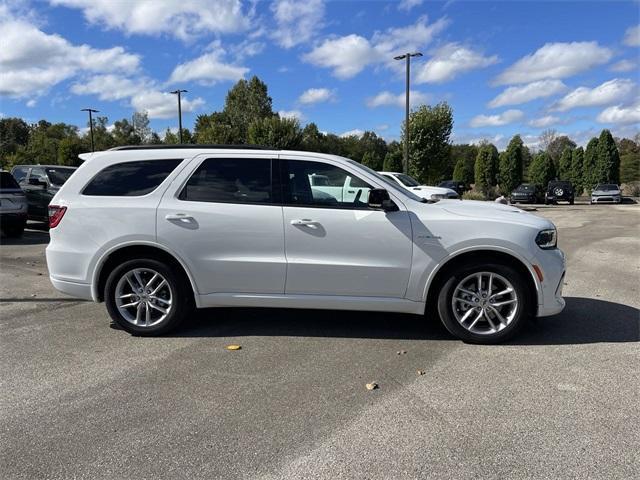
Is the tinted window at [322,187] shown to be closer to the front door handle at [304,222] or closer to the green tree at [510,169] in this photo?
the front door handle at [304,222]

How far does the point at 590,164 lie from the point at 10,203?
44338 mm

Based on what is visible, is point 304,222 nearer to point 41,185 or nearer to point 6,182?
point 6,182

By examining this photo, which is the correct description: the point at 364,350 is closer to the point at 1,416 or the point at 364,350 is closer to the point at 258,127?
the point at 1,416

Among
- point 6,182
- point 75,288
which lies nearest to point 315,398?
point 75,288

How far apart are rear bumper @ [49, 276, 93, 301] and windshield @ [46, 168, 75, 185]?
32.5 feet

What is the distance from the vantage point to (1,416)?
3.42 m

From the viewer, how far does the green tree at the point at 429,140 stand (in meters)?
34.4

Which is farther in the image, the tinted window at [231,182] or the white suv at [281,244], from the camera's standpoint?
the tinted window at [231,182]

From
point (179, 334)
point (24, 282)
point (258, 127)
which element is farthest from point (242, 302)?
point (258, 127)

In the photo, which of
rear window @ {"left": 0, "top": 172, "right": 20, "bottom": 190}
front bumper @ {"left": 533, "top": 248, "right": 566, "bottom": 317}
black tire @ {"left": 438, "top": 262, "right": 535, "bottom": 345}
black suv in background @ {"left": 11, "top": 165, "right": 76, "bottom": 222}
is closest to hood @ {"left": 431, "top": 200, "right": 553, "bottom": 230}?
front bumper @ {"left": 533, "top": 248, "right": 566, "bottom": 317}

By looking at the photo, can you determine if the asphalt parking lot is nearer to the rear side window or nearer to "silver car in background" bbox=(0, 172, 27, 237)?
the rear side window

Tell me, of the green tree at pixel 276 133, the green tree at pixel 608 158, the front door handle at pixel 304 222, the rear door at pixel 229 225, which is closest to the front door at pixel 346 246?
the front door handle at pixel 304 222

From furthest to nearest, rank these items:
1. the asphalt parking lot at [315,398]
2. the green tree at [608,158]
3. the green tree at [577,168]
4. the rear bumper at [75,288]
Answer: the green tree at [577,168] → the green tree at [608,158] → the rear bumper at [75,288] → the asphalt parking lot at [315,398]

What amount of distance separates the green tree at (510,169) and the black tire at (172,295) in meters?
40.0
